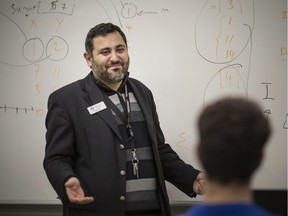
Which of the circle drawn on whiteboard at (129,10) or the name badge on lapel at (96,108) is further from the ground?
Answer: the circle drawn on whiteboard at (129,10)

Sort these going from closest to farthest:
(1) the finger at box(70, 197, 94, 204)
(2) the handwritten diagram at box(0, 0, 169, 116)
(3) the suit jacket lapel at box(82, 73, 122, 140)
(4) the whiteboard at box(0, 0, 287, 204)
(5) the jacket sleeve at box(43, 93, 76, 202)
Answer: (1) the finger at box(70, 197, 94, 204), (5) the jacket sleeve at box(43, 93, 76, 202), (3) the suit jacket lapel at box(82, 73, 122, 140), (4) the whiteboard at box(0, 0, 287, 204), (2) the handwritten diagram at box(0, 0, 169, 116)

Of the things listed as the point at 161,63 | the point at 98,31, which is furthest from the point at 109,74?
the point at 161,63

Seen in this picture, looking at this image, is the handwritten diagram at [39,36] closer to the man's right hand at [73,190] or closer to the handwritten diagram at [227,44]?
the handwritten diagram at [227,44]

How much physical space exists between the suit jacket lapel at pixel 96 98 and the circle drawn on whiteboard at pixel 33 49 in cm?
58

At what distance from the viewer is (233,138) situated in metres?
0.78

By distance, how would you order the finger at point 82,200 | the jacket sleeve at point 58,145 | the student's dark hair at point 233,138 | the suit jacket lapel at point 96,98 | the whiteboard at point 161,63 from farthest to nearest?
the whiteboard at point 161,63 < the suit jacket lapel at point 96,98 < the jacket sleeve at point 58,145 < the finger at point 82,200 < the student's dark hair at point 233,138

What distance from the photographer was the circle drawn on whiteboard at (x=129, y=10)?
Answer: 2326mm

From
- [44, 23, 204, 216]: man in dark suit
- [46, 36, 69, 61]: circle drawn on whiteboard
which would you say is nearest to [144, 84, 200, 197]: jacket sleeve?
[44, 23, 204, 216]: man in dark suit

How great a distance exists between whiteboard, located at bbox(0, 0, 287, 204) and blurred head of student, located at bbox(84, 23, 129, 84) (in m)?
0.38

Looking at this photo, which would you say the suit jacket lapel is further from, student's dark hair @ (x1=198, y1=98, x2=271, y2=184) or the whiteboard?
student's dark hair @ (x1=198, y1=98, x2=271, y2=184)

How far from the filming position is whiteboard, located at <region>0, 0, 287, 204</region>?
88.7 inches

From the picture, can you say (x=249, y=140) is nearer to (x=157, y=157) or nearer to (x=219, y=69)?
(x=157, y=157)

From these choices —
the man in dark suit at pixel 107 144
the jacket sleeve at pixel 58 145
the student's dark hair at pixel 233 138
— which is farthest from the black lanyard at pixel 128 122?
the student's dark hair at pixel 233 138

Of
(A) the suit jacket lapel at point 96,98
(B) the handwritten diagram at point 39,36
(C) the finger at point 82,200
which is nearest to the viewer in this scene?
(C) the finger at point 82,200
